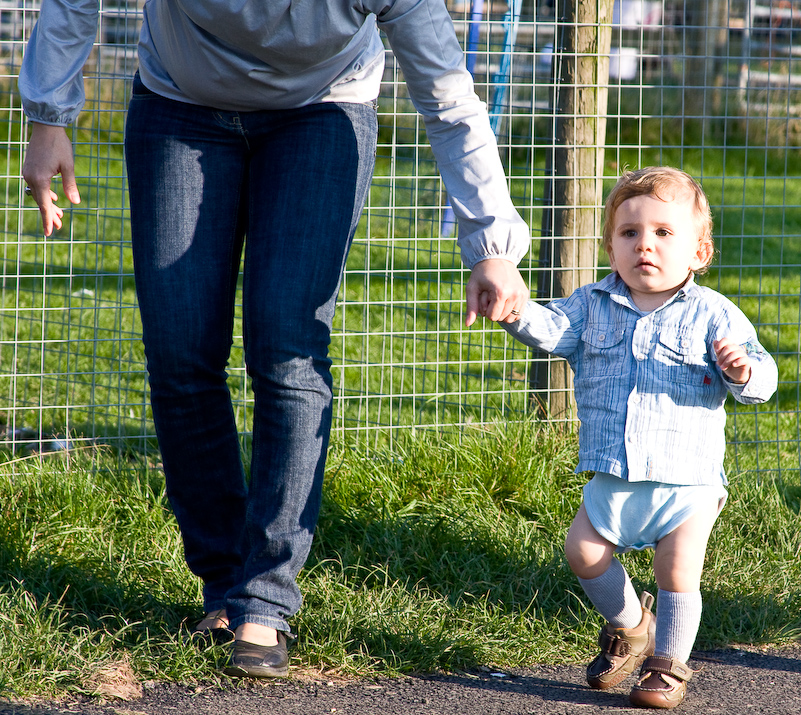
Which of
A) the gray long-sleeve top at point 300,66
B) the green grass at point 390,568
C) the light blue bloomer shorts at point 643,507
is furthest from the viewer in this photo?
the green grass at point 390,568

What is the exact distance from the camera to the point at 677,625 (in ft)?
7.25

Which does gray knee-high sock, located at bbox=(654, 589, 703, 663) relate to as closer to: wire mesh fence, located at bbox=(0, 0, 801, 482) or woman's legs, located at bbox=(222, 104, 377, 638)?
woman's legs, located at bbox=(222, 104, 377, 638)

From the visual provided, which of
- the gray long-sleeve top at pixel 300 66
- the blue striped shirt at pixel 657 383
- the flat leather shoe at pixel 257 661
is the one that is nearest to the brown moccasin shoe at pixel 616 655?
the blue striped shirt at pixel 657 383

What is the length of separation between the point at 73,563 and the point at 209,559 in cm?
64

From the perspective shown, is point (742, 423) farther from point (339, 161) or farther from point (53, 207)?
point (53, 207)

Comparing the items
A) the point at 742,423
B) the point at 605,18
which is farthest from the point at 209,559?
the point at 742,423

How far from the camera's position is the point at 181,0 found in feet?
6.61

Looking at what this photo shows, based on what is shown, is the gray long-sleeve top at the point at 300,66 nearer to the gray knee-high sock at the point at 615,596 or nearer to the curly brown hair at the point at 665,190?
the curly brown hair at the point at 665,190

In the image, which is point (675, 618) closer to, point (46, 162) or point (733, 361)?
point (733, 361)

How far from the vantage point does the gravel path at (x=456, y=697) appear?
7.06ft

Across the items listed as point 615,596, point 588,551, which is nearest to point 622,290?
point 588,551

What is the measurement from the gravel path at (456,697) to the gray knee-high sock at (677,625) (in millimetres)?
145

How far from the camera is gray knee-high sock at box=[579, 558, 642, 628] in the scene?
2279 millimetres

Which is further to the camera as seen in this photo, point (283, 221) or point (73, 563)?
point (73, 563)
